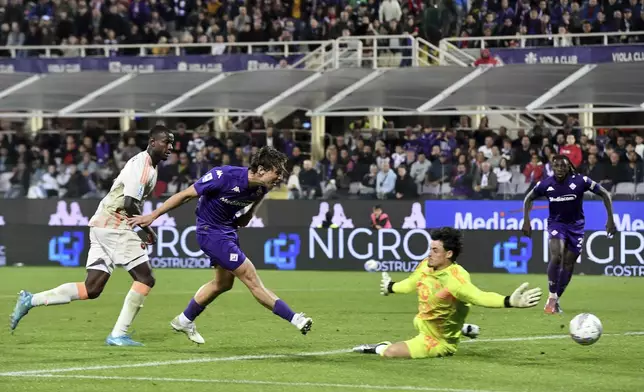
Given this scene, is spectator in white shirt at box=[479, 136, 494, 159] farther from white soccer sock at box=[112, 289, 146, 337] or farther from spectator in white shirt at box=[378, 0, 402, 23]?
white soccer sock at box=[112, 289, 146, 337]

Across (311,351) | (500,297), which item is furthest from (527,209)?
(500,297)

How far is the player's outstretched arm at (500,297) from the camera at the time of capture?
10.5m

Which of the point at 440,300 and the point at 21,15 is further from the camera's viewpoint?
the point at 21,15

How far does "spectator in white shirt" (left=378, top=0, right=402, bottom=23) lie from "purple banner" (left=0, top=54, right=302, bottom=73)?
104 inches

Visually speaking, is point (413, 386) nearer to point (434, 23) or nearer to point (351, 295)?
point (351, 295)

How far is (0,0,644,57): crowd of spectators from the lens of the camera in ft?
112

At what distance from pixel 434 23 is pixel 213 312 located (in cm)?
1872

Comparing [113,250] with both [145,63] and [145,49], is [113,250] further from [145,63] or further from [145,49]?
[145,49]

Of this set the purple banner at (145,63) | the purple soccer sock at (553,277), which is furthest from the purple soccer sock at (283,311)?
the purple banner at (145,63)

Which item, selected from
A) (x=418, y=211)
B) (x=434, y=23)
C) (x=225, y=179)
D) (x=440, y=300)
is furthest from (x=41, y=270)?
(x=440, y=300)

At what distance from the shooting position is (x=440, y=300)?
11.7 metres

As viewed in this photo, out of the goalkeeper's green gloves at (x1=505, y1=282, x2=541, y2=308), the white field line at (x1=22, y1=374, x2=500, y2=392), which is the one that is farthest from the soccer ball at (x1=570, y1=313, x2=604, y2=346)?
the white field line at (x1=22, y1=374, x2=500, y2=392)

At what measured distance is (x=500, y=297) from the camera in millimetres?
10961

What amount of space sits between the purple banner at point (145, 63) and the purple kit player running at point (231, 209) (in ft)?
77.1
